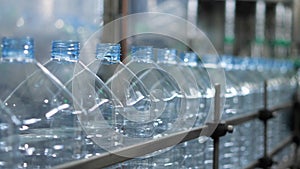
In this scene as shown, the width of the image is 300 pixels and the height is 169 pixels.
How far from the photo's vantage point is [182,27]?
12.3ft

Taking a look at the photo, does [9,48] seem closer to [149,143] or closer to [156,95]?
[149,143]

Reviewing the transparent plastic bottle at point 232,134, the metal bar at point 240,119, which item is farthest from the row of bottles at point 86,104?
the transparent plastic bottle at point 232,134

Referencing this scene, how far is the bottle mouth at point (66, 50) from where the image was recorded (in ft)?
3.95

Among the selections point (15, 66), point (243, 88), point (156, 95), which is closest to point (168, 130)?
point (156, 95)

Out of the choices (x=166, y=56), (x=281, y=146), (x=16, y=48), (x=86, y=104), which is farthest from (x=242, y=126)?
(x=16, y=48)

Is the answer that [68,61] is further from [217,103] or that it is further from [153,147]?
[217,103]

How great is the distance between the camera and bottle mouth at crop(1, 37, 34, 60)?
1118mm

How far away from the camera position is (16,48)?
1125 millimetres

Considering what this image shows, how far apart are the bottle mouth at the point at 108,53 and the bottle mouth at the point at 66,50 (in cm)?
8

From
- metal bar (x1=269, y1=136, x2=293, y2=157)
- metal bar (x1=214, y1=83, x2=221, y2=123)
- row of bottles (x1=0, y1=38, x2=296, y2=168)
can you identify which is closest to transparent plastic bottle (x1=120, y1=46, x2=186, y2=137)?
row of bottles (x1=0, y1=38, x2=296, y2=168)

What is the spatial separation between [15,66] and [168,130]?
49 cm

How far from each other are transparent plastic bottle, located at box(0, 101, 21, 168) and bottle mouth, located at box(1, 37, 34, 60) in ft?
0.63

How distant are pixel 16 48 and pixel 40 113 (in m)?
0.19

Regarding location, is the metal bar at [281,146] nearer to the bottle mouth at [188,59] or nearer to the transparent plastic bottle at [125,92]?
the bottle mouth at [188,59]
